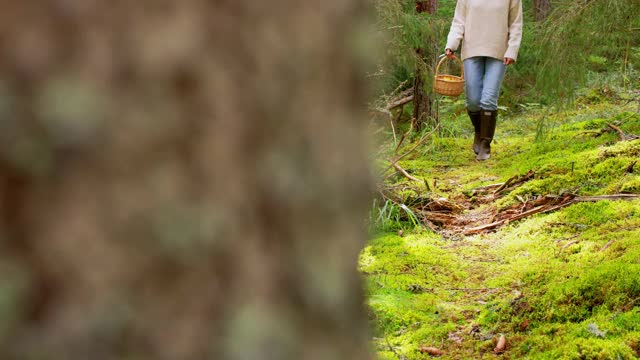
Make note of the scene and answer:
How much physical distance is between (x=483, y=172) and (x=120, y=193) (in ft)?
23.1

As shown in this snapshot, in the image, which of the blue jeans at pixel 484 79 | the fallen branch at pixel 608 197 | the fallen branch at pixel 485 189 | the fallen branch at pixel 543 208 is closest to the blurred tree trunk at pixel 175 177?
the fallen branch at pixel 608 197

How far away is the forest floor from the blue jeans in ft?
2.32

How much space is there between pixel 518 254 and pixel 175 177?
406 centimetres

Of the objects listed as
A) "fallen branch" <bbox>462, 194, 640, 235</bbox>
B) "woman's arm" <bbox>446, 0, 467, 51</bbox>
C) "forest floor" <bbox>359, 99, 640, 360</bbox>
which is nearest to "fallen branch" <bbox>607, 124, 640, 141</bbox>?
"forest floor" <bbox>359, 99, 640, 360</bbox>

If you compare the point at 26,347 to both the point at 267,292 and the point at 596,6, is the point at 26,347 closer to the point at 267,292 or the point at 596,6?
the point at 267,292

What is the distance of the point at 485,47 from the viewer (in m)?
7.52

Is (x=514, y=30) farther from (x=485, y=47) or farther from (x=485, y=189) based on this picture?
(x=485, y=189)

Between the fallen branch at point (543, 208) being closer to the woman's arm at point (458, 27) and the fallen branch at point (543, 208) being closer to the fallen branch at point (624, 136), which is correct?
the fallen branch at point (624, 136)

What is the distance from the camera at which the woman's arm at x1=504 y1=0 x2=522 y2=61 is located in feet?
24.4

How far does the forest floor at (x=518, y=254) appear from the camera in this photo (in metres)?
3.10

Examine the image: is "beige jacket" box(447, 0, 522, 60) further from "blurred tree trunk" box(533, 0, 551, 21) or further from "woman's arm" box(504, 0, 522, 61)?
"blurred tree trunk" box(533, 0, 551, 21)

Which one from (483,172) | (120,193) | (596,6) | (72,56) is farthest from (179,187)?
(483,172)

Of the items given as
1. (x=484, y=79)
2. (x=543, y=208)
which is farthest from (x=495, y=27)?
(x=543, y=208)

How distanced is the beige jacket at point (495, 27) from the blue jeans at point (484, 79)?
14 centimetres
